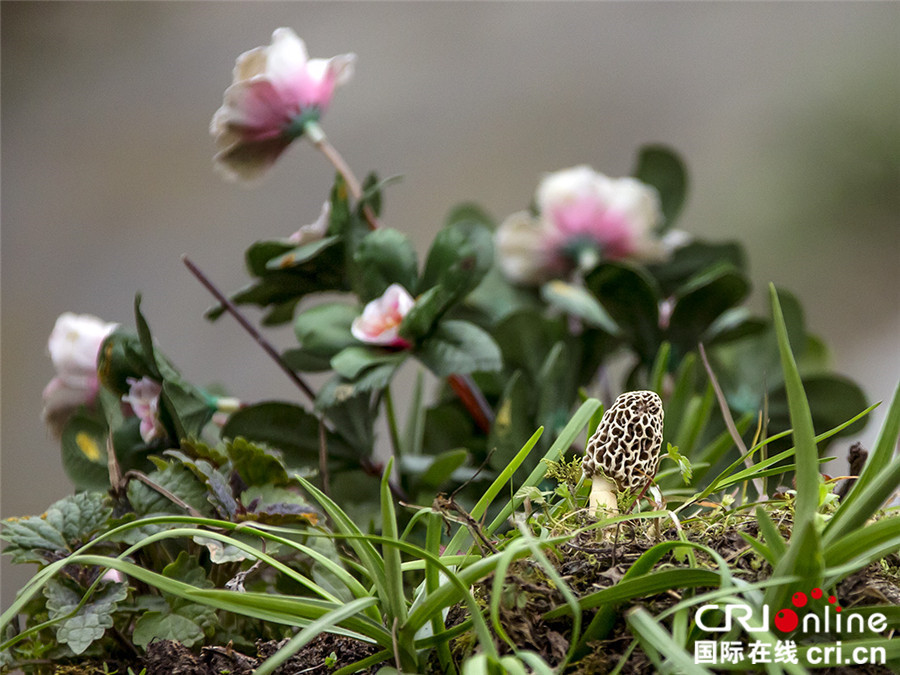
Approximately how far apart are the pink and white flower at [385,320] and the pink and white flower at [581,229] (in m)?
0.26

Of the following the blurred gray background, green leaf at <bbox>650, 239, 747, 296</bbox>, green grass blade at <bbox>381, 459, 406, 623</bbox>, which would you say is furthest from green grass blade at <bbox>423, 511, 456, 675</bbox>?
the blurred gray background

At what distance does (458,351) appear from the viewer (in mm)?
499

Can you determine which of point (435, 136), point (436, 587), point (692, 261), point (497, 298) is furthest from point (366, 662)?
point (435, 136)

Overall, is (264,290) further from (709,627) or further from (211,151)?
(211,151)

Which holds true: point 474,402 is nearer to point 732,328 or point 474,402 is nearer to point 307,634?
point 732,328

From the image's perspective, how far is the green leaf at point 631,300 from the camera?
623mm

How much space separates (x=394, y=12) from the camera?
2393 mm

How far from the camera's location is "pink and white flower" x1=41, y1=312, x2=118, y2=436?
533mm

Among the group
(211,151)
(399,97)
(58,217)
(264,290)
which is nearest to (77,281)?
(58,217)

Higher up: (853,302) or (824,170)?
(824,170)

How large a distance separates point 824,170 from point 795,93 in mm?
318

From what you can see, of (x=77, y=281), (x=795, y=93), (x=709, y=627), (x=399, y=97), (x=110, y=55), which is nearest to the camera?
(x=709, y=627)

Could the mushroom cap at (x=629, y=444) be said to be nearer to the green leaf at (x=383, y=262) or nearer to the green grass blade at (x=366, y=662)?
the green grass blade at (x=366, y=662)

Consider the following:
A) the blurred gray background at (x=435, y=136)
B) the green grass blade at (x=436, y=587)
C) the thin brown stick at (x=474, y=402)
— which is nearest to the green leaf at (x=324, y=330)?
the thin brown stick at (x=474, y=402)
